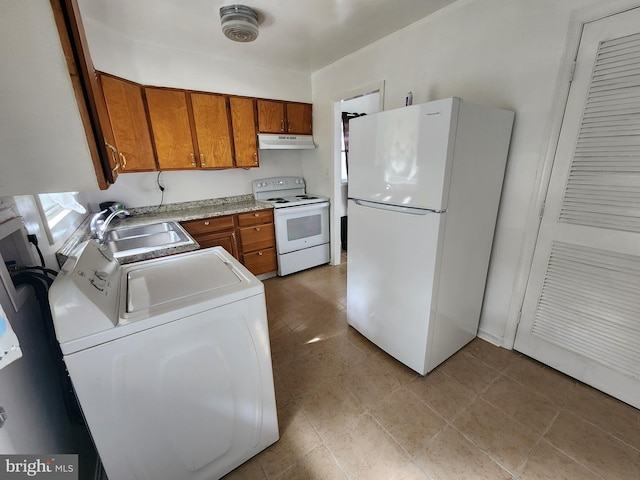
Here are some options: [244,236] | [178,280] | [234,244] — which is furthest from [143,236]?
[178,280]

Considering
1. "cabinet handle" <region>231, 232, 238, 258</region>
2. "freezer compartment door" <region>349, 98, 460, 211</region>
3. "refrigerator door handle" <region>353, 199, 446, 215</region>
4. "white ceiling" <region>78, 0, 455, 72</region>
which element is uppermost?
"white ceiling" <region>78, 0, 455, 72</region>

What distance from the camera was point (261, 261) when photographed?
10.3 feet

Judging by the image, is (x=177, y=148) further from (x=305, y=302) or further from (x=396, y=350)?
(x=396, y=350)

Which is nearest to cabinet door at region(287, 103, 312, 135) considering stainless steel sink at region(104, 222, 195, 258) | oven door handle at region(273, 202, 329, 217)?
oven door handle at region(273, 202, 329, 217)

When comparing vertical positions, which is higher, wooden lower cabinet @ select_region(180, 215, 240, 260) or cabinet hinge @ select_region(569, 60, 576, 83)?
cabinet hinge @ select_region(569, 60, 576, 83)

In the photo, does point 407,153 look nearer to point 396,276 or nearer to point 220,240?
point 396,276

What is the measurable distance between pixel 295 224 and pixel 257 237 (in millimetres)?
474

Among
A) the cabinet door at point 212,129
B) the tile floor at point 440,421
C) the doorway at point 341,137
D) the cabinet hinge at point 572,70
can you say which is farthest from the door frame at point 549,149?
the cabinet door at point 212,129

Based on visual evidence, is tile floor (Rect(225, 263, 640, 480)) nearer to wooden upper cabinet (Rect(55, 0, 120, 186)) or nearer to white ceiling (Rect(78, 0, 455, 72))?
wooden upper cabinet (Rect(55, 0, 120, 186))

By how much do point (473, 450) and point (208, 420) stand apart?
1.28m

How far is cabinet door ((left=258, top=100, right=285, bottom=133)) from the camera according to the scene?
3.00m

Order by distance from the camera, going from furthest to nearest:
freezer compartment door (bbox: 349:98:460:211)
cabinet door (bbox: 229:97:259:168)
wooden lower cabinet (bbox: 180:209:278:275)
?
cabinet door (bbox: 229:97:259:168), wooden lower cabinet (bbox: 180:209:278:275), freezer compartment door (bbox: 349:98:460:211)

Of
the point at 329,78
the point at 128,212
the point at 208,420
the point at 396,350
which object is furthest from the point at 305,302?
the point at 329,78

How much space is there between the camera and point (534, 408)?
1524mm
